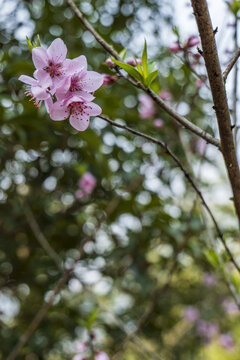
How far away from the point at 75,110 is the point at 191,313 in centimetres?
192

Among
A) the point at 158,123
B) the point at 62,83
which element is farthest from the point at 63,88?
the point at 158,123

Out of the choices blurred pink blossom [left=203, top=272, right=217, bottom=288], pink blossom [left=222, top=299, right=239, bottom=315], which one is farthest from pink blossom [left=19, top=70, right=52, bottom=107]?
pink blossom [left=222, top=299, right=239, bottom=315]

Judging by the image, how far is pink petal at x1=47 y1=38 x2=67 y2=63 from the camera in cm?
50

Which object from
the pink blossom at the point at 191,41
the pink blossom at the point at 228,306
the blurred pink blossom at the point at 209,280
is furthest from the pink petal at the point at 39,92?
the pink blossom at the point at 228,306

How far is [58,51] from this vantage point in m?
0.51

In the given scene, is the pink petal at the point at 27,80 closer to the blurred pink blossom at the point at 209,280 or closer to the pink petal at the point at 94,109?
the pink petal at the point at 94,109

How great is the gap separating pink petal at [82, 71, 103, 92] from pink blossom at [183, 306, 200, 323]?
74.3 inches

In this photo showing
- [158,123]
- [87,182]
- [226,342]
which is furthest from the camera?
[226,342]

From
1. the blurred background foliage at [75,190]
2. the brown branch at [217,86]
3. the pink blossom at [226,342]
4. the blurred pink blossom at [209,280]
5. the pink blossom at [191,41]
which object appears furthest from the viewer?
the pink blossom at [226,342]

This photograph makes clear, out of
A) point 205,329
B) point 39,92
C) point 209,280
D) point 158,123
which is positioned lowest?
point 39,92

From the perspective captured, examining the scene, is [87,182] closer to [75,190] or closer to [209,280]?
[75,190]

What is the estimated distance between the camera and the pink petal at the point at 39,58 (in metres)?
0.50

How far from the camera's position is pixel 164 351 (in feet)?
6.54

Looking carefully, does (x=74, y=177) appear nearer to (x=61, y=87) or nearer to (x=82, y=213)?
(x=82, y=213)
